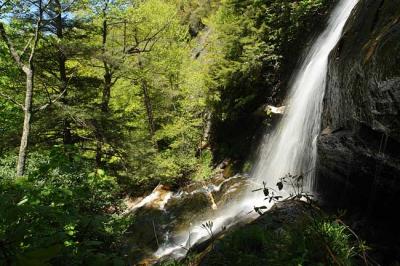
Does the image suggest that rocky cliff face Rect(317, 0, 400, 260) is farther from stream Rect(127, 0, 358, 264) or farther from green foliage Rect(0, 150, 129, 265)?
green foliage Rect(0, 150, 129, 265)

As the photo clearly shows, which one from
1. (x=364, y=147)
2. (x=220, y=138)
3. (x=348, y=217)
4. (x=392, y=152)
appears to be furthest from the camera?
(x=220, y=138)

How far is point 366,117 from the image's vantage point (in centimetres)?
517

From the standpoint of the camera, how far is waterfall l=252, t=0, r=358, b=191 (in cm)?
924

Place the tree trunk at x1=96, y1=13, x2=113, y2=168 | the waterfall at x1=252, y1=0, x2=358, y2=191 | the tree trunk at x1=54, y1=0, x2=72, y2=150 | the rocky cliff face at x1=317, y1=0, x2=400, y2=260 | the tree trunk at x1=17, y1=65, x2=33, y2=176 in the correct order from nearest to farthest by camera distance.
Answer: the rocky cliff face at x1=317, y1=0, x2=400, y2=260 → the tree trunk at x1=17, y1=65, x2=33, y2=176 → the waterfall at x1=252, y1=0, x2=358, y2=191 → the tree trunk at x1=54, y1=0, x2=72, y2=150 → the tree trunk at x1=96, y1=13, x2=113, y2=168

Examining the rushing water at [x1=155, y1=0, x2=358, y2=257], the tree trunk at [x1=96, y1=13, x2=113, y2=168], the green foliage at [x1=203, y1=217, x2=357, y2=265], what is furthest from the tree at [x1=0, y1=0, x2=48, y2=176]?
the green foliage at [x1=203, y1=217, x2=357, y2=265]

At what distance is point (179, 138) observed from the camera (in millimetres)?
17734

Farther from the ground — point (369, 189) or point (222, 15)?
point (222, 15)

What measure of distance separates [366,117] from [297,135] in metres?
5.03

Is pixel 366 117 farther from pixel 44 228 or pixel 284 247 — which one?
pixel 44 228

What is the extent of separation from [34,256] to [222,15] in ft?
55.1

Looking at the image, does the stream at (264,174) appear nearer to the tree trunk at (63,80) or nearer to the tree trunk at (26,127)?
the tree trunk at (26,127)

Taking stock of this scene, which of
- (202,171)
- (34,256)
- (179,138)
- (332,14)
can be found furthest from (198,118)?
(34,256)

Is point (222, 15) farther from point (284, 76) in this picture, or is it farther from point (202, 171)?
point (202, 171)

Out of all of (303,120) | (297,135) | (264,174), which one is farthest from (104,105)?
(303,120)
